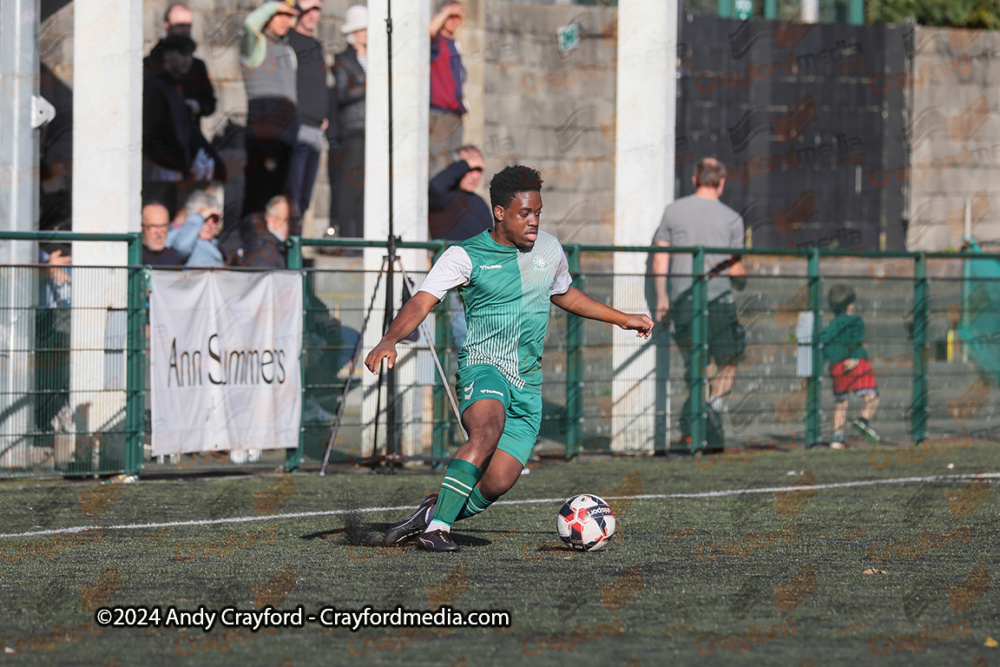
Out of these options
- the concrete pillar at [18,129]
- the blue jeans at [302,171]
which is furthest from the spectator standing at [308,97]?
the concrete pillar at [18,129]

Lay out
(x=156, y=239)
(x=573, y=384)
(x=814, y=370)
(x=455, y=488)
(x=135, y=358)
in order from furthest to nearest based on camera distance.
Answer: (x=814, y=370) → (x=573, y=384) → (x=156, y=239) → (x=135, y=358) → (x=455, y=488)

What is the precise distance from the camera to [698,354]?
577 inches

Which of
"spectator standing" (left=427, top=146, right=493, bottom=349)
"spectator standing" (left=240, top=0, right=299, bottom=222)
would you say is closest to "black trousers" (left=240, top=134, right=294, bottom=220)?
"spectator standing" (left=240, top=0, right=299, bottom=222)

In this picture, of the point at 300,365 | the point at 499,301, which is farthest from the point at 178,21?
the point at 499,301

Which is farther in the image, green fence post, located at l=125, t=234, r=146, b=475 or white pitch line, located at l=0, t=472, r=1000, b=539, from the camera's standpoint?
green fence post, located at l=125, t=234, r=146, b=475

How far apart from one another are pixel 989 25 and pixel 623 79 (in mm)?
11181

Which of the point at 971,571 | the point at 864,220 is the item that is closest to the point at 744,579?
the point at 971,571

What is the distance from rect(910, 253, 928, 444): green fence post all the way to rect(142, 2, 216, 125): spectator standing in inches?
304

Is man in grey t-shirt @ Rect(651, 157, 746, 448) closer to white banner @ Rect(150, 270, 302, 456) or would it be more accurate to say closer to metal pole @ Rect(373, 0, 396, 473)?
metal pole @ Rect(373, 0, 396, 473)

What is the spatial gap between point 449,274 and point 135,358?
4.79m

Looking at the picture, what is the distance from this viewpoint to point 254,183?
651 inches

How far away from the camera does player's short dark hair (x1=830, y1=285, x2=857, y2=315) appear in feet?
50.7

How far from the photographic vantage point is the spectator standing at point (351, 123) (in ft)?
55.2

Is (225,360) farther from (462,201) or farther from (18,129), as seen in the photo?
(462,201)
